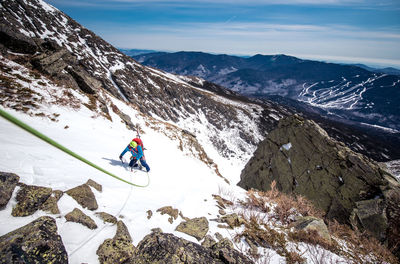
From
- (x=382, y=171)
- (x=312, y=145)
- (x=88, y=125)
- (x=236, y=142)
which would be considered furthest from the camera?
(x=236, y=142)

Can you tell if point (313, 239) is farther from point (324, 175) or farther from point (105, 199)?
point (324, 175)

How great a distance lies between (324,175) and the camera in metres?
12.8

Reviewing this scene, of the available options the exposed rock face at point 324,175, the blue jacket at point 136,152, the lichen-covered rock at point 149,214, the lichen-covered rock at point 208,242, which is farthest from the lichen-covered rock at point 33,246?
the exposed rock face at point 324,175

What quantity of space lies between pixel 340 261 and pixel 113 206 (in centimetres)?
535

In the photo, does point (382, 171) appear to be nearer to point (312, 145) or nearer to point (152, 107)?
point (312, 145)

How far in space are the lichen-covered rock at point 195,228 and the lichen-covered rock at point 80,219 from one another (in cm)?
179

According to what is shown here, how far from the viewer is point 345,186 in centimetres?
1159

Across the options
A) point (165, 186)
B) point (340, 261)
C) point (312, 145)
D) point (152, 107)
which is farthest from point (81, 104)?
point (152, 107)

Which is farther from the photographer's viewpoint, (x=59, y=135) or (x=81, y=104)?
(x=81, y=104)

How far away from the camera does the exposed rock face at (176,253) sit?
2875mm

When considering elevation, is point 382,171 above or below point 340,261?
below

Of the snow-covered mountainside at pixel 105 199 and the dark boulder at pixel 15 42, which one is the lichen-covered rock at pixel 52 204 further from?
the dark boulder at pixel 15 42

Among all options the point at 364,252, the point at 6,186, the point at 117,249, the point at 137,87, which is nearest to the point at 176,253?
the point at 117,249

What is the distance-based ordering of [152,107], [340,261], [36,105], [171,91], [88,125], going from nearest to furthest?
[340,261] → [36,105] → [88,125] → [152,107] → [171,91]
